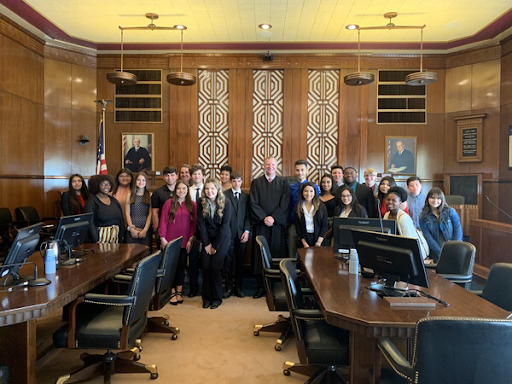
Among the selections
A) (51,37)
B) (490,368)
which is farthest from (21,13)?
(490,368)

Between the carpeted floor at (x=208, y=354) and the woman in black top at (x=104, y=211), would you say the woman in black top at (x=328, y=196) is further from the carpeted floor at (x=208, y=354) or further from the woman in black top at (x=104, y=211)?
the woman in black top at (x=104, y=211)

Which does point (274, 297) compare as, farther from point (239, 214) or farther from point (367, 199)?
point (367, 199)

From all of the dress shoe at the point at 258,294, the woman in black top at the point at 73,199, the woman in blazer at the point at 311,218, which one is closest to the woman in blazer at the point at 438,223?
the woman in blazer at the point at 311,218

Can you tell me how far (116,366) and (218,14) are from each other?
557cm

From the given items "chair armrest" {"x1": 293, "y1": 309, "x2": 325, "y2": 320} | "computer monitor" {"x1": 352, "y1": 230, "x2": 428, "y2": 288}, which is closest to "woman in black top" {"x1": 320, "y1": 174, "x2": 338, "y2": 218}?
"computer monitor" {"x1": 352, "y1": 230, "x2": 428, "y2": 288}

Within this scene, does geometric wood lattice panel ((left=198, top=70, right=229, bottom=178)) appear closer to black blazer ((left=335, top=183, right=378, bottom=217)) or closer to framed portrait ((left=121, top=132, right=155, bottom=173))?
framed portrait ((left=121, top=132, right=155, bottom=173))

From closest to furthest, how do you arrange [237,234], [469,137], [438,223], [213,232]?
1. [438,223]
2. [213,232]
3. [237,234]
4. [469,137]

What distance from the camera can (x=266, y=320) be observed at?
4.30 m

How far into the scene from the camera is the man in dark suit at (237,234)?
5.25 metres

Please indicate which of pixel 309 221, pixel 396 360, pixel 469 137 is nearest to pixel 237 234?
pixel 309 221

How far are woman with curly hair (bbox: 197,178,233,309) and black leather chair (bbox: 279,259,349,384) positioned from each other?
6.51 feet

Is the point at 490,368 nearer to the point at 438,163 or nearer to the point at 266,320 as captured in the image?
the point at 266,320

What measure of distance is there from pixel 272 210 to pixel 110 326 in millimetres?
2986

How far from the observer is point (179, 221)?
4.85 meters
